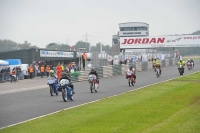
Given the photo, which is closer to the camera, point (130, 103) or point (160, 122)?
point (160, 122)

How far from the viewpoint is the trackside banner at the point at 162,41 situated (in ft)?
271

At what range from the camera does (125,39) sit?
85.1 m

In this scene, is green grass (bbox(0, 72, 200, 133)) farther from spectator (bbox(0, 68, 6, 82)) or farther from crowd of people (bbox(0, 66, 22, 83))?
spectator (bbox(0, 68, 6, 82))

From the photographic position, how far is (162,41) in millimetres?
83875

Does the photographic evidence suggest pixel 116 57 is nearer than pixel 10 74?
No

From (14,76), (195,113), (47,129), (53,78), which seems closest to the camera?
(47,129)

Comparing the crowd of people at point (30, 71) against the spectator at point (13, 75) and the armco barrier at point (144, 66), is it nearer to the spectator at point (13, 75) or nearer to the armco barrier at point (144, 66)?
the spectator at point (13, 75)

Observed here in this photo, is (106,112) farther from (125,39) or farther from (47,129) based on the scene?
(125,39)

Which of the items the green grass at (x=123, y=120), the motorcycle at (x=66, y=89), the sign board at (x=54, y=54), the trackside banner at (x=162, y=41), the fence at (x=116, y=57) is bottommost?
the green grass at (x=123, y=120)

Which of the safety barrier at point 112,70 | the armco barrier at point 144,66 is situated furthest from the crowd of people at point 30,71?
the armco barrier at point 144,66

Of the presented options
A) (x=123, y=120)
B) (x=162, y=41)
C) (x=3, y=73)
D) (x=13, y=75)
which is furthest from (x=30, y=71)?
(x=162, y=41)

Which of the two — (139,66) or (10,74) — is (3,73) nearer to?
(10,74)

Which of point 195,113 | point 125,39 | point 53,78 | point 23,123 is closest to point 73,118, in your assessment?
point 23,123

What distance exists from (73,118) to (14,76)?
27754mm
